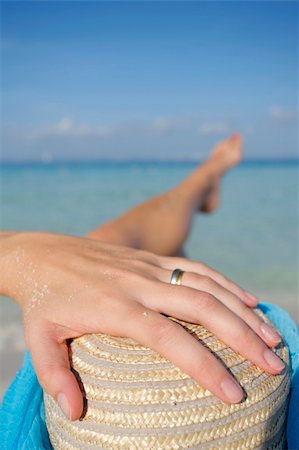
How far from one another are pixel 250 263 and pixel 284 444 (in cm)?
398

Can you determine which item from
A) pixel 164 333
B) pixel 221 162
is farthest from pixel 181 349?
pixel 221 162

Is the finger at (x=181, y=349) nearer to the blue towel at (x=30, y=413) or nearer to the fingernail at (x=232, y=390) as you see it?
the fingernail at (x=232, y=390)

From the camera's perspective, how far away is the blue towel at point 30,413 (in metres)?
1.07

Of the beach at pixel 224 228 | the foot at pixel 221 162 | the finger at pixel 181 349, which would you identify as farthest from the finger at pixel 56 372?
the foot at pixel 221 162

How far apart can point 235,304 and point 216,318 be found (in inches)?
4.2

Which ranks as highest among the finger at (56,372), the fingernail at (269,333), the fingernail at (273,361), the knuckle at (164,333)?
the knuckle at (164,333)

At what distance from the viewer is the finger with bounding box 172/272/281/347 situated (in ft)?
3.43

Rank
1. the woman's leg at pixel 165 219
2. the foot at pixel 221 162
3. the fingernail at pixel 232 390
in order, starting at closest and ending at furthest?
the fingernail at pixel 232 390 < the woman's leg at pixel 165 219 < the foot at pixel 221 162

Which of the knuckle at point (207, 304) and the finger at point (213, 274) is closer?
the knuckle at point (207, 304)

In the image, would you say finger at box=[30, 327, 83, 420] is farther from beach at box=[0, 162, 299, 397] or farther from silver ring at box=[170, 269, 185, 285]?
beach at box=[0, 162, 299, 397]

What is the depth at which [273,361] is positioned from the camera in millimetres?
975

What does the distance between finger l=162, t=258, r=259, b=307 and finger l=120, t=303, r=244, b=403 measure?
0.29 m

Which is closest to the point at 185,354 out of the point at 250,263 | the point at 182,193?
the point at 182,193

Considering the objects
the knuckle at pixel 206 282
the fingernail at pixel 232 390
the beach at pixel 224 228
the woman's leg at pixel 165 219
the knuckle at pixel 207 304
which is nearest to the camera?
the fingernail at pixel 232 390
